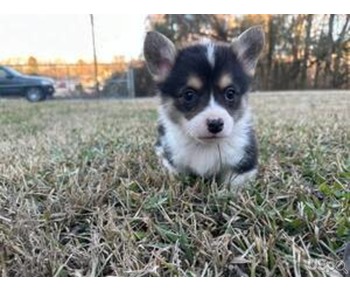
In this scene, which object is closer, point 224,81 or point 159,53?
point 224,81

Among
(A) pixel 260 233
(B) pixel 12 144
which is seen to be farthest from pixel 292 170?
(B) pixel 12 144

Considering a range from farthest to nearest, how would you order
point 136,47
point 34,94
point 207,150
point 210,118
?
point 34,94
point 136,47
point 207,150
point 210,118

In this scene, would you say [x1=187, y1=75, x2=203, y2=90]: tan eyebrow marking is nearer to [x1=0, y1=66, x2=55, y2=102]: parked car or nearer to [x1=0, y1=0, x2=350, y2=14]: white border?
[x1=0, y1=0, x2=350, y2=14]: white border

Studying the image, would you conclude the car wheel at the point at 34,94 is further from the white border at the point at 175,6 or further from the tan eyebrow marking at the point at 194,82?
the tan eyebrow marking at the point at 194,82

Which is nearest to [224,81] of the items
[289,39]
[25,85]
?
[289,39]
